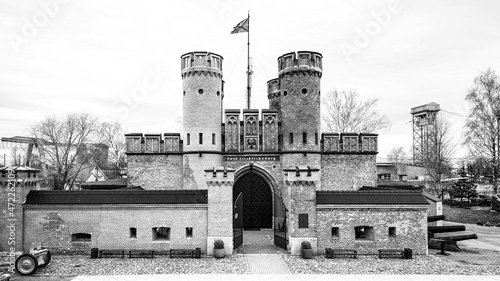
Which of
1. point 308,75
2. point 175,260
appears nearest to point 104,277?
point 175,260

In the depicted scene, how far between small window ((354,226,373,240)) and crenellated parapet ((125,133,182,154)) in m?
12.3

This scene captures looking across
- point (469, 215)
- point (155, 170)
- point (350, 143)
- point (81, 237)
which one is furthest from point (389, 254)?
point (469, 215)

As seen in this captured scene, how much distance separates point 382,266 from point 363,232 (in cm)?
276

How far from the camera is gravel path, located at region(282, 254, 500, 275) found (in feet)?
45.4

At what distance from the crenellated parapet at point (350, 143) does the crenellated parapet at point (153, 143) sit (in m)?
10.1

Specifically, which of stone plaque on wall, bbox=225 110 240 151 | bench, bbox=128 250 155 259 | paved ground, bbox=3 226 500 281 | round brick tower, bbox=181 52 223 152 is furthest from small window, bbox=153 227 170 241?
stone plaque on wall, bbox=225 110 240 151

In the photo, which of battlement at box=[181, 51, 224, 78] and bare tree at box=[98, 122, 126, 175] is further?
bare tree at box=[98, 122, 126, 175]

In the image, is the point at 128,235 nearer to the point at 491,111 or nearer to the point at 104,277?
the point at 104,277

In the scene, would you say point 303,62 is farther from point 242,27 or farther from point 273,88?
point 273,88

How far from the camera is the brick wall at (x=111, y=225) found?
16.2 meters

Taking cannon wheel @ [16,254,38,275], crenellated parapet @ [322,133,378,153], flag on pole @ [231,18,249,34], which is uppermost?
flag on pole @ [231,18,249,34]

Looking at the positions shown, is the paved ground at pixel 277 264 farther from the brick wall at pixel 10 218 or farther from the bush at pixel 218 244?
the brick wall at pixel 10 218

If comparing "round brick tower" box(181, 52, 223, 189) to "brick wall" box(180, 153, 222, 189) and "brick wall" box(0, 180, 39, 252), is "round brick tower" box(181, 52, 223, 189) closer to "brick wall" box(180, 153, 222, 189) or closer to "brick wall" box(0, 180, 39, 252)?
"brick wall" box(180, 153, 222, 189)

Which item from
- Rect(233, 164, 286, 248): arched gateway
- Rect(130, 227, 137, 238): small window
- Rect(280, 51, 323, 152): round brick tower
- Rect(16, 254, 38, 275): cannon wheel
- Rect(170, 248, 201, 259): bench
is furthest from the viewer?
Rect(233, 164, 286, 248): arched gateway
